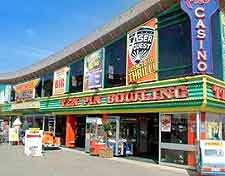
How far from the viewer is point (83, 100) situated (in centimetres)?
2077

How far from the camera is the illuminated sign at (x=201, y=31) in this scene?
45.0 feet

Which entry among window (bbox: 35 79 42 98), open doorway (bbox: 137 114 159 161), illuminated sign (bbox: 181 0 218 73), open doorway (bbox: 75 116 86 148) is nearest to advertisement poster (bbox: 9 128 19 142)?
open doorway (bbox: 75 116 86 148)

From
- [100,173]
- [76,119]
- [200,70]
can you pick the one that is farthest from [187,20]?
[76,119]

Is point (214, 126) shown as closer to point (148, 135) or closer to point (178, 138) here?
point (178, 138)

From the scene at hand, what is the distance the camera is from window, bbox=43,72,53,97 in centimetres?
2608

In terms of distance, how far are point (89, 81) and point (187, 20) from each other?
316 inches

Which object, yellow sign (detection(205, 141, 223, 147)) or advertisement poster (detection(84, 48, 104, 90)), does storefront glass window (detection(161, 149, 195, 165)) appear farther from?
advertisement poster (detection(84, 48, 104, 90))

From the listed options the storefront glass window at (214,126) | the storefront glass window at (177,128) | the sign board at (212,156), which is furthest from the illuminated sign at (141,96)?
the sign board at (212,156)

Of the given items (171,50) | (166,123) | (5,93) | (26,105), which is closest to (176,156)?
(166,123)

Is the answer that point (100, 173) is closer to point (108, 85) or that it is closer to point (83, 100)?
point (108, 85)

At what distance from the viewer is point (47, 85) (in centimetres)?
2680

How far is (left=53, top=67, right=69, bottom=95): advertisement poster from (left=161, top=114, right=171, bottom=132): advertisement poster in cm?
1003

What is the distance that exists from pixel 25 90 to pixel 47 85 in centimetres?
519

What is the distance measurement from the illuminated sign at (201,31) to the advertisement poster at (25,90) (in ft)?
57.6
